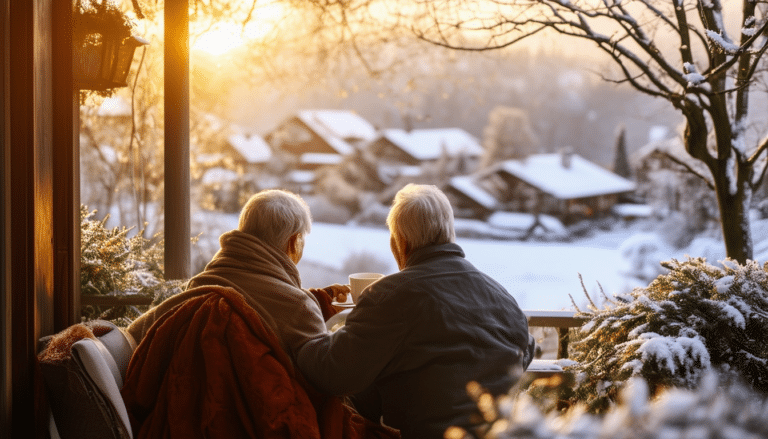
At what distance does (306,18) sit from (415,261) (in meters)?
4.07

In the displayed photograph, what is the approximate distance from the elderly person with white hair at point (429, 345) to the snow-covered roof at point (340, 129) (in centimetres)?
2221

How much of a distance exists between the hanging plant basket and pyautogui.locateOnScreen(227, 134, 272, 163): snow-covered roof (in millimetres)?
16022

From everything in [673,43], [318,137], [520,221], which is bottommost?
[520,221]

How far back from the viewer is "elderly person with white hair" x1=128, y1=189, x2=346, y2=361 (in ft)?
6.22

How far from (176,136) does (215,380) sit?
1.44 meters

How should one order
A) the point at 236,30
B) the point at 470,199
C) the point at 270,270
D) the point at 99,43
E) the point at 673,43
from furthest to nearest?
the point at 470,199 → the point at 236,30 → the point at 673,43 → the point at 99,43 → the point at 270,270

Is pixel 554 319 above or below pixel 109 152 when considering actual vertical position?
below

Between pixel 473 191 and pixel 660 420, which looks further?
pixel 473 191

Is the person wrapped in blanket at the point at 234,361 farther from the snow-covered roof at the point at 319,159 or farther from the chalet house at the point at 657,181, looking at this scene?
the snow-covered roof at the point at 319,159

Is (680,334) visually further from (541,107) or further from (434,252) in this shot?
(541,107)

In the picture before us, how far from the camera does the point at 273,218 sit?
1979 millimetres

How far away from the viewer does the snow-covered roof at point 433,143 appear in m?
24.1

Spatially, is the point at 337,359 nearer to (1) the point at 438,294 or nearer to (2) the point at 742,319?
(1) the point at 438,294

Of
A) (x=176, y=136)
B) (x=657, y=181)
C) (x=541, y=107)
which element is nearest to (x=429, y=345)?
(x=176, y=136)
